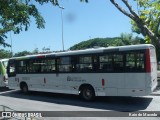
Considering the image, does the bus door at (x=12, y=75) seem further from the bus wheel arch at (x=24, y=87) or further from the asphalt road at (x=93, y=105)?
the asphalt road at (x=93, y=105)

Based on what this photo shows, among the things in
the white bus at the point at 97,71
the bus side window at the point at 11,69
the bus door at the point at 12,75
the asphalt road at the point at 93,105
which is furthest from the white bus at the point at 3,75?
the asphalt road at the point at 93,105

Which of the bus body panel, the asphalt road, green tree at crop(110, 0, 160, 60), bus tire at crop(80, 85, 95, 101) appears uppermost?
green tree at crop(110, 0, 160, 60)

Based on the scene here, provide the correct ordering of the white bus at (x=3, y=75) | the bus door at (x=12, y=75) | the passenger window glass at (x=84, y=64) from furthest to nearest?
1. the white bus at (x=3, y=75)
2. the bus door at (x=12, y=75)
3. the passenger window glass at (x=84, y=64)

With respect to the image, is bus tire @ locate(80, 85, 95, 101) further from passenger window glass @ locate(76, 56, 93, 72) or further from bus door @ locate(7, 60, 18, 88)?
bus door @ locate(7, 60, 18, 88)

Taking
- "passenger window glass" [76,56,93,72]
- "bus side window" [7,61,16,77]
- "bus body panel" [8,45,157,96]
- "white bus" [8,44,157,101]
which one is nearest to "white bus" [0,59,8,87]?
"bus side window" [7,61,16,77]

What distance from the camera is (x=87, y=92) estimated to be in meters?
15.4

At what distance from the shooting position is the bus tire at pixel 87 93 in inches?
599

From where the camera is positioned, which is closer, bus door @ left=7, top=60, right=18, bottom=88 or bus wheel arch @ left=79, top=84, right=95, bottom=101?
bus wheel arch @ left=79, top=84, right=95, bottom=101

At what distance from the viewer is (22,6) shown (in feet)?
24.1

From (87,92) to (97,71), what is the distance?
135 centimetres

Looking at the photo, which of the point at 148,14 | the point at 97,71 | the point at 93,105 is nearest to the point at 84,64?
the point at 97,71

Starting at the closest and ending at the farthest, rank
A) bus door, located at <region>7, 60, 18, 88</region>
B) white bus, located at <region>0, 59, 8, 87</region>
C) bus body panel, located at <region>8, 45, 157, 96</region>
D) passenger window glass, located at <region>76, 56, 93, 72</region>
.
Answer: bus body panel, located at <region>8, 45, 157, 96</region> < passenger window glass, located at <region>76, 56, 93, 72</region> < bus door, located at <region>7, 60, 18, 88</region> < white bus, located at <region>0, 59, 8, 87</region>

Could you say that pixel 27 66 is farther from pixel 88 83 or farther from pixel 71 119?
pixel 71 119

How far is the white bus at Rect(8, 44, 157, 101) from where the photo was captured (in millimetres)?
13234
